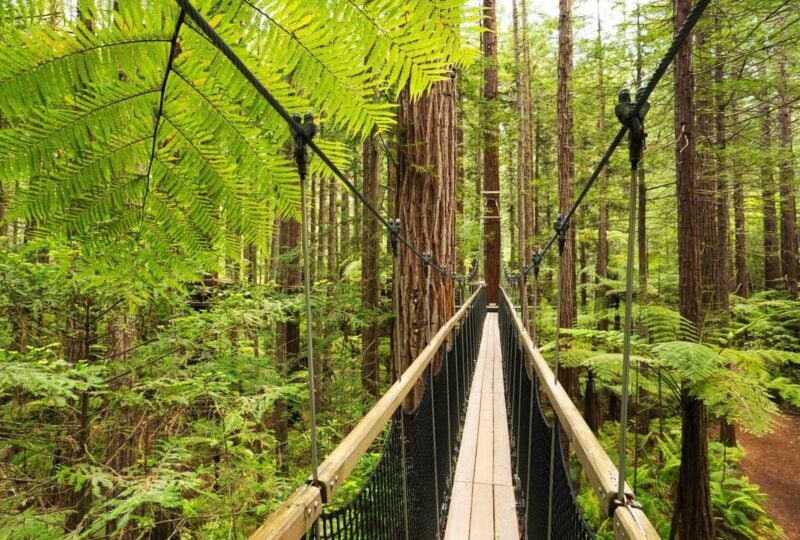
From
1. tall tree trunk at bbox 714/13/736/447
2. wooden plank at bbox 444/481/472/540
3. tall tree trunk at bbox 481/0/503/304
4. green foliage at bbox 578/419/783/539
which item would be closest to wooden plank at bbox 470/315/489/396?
wooden plank at bbox 444/481/472/540

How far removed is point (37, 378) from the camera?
1554 mm

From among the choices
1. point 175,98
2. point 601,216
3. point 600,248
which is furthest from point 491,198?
point 175,98

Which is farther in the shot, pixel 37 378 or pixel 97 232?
pixel 37 378

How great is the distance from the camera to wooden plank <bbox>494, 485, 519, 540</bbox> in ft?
5.76

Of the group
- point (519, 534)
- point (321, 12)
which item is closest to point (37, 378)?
point (321, 12)

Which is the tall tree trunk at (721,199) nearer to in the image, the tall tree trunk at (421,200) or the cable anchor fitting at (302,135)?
the tall tree trunk at (421,200)

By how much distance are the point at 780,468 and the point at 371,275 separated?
733 centimetres

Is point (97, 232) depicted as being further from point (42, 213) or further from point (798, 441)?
point (798, 441)

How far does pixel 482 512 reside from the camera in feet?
6.28

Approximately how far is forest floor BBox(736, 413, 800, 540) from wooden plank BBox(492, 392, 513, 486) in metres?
5.06

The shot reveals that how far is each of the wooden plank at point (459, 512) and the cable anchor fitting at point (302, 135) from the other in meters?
1.71

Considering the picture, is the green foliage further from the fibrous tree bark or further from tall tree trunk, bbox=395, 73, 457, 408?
tall tree trunk, bbox=395, 73, 457, 408

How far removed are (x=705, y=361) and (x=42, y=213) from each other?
11.1ft

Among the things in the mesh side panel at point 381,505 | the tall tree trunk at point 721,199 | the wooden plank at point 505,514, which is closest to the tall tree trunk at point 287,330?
the wooden plank at point 505,514
